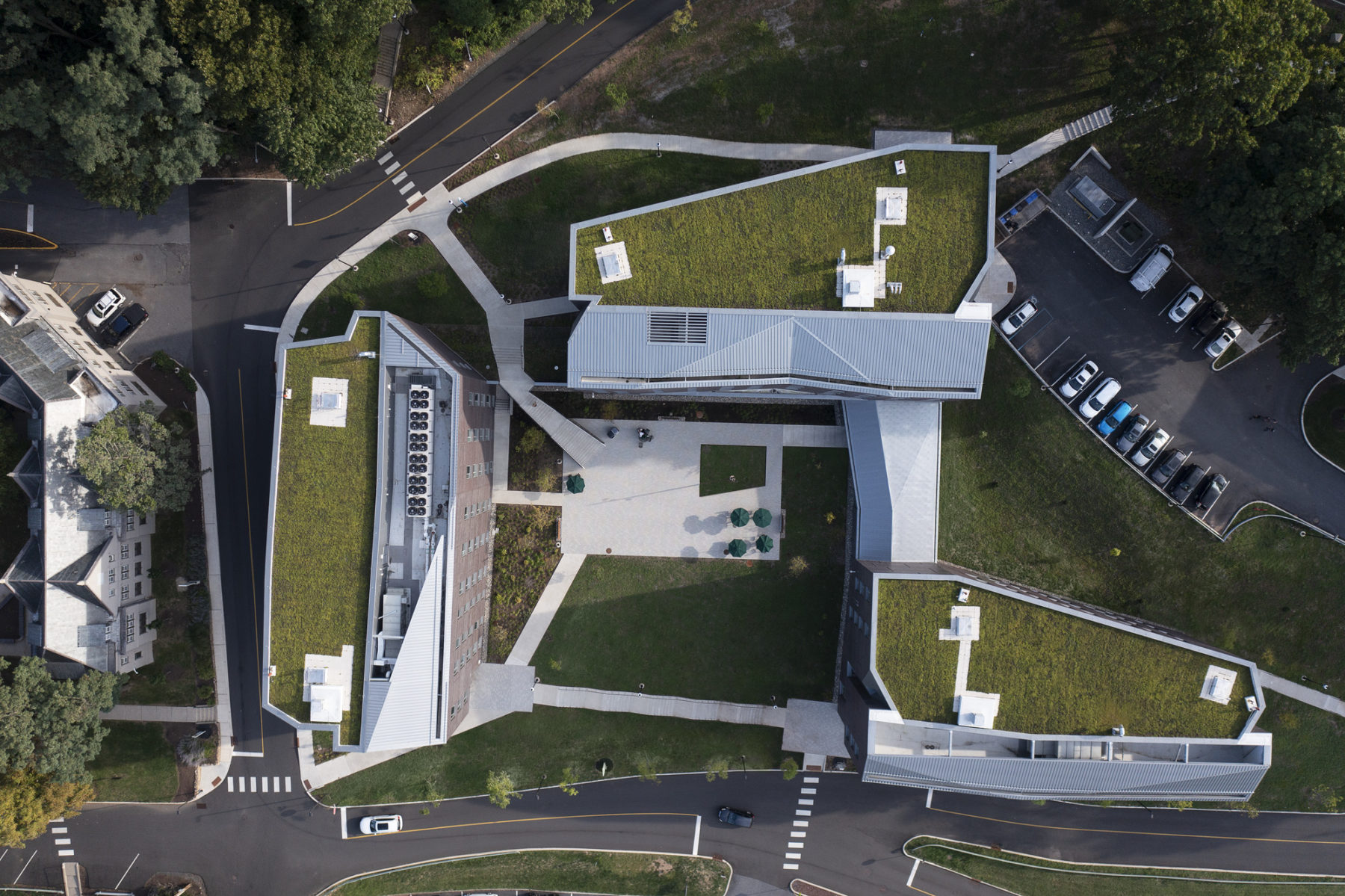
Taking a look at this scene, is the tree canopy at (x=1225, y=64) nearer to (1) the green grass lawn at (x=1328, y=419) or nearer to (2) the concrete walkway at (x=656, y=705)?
(1) the green grass lawn at (x=1328, y=419)

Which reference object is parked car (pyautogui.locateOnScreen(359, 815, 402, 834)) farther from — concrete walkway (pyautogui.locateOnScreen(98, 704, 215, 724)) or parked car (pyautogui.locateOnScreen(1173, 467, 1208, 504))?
parked car (pyautogui.locateOnScreen(1173, 467, 1208, 504))

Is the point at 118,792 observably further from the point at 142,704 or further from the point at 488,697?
the point at 488,697

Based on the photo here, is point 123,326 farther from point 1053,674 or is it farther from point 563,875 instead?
point 1053,674

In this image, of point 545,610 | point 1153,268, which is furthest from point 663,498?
point 1153,268

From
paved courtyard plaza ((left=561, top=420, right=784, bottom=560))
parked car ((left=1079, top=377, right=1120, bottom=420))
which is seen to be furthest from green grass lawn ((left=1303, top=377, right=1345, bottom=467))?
paved courtyard plaza ((left=561, top=420, right=784, bottom=560))

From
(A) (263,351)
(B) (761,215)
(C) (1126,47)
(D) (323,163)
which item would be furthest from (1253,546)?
(A) (263,351)

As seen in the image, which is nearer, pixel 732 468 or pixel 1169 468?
pixel 1169 468

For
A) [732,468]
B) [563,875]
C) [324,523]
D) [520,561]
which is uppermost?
[732,468]
